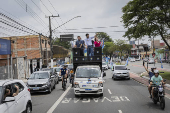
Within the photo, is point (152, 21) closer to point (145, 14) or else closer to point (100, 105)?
point (145, 14)

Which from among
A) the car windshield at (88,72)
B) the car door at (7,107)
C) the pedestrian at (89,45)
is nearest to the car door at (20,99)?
the car door at (7,107)

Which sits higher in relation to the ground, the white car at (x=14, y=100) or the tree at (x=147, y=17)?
the tree at (x=147, y=17)

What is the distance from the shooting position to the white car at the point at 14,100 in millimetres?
4988

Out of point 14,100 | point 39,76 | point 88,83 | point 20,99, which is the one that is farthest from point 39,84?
point 14,100

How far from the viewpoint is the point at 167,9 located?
17.6 metres

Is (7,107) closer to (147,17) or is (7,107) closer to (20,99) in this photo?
(20,99)

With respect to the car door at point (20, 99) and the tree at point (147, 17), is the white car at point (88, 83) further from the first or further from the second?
the tree at point (147, 17)

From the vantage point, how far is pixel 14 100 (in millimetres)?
5117

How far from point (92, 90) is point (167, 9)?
12043 millimetres

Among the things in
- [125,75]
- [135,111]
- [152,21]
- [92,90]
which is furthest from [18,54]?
[135,111]

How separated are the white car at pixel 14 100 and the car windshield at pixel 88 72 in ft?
17.0

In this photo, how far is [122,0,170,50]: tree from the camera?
698 inches

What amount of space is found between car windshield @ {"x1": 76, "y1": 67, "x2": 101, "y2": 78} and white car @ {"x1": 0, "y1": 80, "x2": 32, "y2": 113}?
517 centimetres

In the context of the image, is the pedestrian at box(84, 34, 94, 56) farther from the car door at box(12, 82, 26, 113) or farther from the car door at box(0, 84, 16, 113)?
the car door at box(0, 84, 16, 113)
